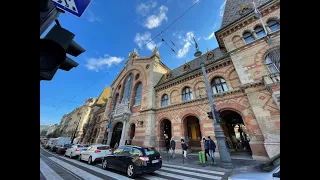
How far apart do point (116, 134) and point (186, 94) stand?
13679 mm

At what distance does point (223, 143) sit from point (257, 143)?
11.3 feet

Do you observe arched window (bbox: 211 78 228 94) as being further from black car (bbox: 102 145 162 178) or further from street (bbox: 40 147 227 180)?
black car (bbox: 102 145 162 178)

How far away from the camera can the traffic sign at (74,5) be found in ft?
7.61

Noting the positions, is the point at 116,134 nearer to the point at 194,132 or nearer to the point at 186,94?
the point at 194,132

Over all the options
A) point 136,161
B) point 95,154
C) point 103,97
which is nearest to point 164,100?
point 95,154

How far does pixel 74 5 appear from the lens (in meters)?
2.57

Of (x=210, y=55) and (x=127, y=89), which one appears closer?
(x=210, y=55)

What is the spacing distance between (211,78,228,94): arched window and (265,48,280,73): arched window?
11.8 ft

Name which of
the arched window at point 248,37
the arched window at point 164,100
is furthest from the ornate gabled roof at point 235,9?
the arched window at point 164,100

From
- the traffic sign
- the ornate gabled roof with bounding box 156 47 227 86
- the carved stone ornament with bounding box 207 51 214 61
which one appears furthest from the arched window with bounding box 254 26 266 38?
the traffic sign

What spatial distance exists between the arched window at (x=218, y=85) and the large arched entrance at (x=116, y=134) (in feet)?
51.4

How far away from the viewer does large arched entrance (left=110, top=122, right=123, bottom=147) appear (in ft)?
68.7
